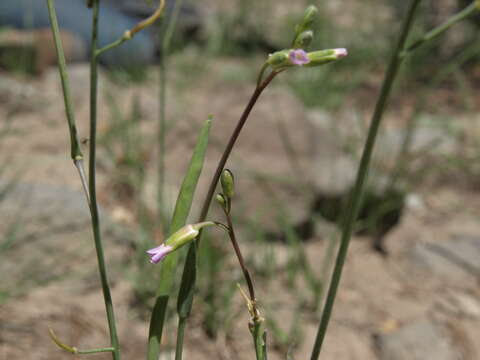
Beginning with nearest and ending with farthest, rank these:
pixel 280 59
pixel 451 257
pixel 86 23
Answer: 1. pixel 280 59
2. pixel 451 257
3. pixel 86 23

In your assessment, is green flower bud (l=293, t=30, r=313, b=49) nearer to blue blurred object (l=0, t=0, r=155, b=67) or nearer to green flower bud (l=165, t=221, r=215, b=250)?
green flower bud (l=165, t=221, r=215, b=250)

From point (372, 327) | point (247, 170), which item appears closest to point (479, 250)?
point (372, 327)

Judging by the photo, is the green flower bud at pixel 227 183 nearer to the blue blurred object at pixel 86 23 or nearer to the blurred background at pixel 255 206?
the blurred background at pixel 255 206

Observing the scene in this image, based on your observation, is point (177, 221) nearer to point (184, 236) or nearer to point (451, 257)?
point (184, 236)

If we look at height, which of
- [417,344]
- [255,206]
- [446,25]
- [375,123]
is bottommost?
[417,344]

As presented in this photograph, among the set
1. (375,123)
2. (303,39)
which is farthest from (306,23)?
(375,123)

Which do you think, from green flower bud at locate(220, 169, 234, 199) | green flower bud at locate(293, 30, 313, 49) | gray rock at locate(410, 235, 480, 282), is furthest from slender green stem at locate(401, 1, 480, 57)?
gray rock at locate(410, 235, 480, 282)

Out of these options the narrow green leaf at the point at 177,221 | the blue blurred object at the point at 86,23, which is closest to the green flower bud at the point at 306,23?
the narrow green leaf at the point at 177,221
